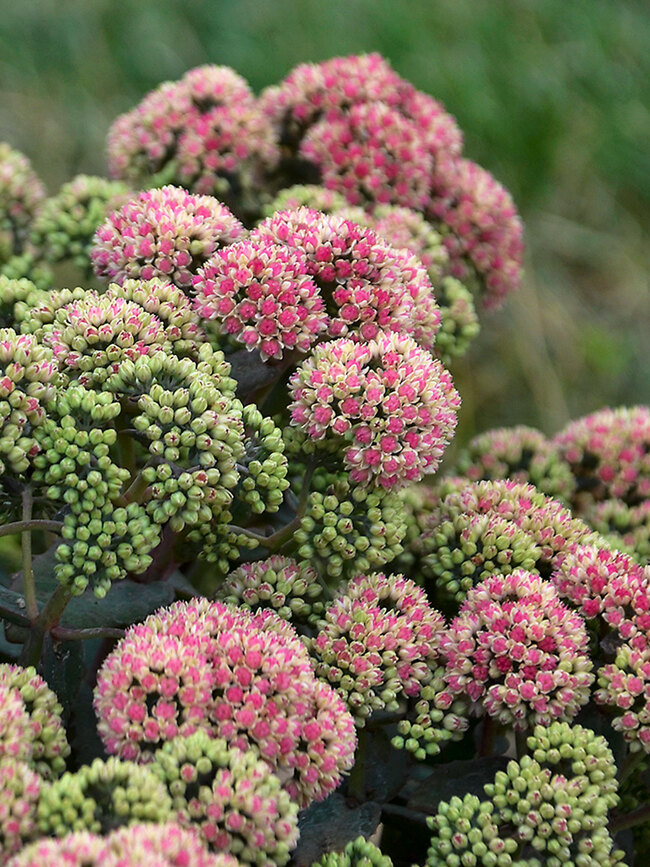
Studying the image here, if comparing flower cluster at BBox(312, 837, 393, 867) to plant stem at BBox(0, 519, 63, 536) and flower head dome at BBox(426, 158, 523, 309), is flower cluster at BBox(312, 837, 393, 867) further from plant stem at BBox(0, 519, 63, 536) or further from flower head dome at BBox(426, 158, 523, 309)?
flower head dome at BBox(426, 158, 523, 309)

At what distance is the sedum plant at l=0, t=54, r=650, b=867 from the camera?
3.94 feet

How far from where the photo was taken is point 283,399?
163 cm

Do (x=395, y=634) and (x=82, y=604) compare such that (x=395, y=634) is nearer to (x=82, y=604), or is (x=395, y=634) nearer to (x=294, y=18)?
(x=82, y=604)

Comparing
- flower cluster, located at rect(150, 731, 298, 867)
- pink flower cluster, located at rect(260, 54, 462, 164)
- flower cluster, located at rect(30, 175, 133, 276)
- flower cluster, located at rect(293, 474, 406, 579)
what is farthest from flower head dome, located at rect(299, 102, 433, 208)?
flower cluster, located at rect(150, 731, 298, 867)

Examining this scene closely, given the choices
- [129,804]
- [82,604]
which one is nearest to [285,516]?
[82,604]

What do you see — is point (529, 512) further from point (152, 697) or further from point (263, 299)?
point (152, 697)

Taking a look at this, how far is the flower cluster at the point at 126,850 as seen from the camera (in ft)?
3.24

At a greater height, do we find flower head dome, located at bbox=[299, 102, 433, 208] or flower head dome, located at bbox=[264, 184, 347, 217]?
flower head dome, located at bbox=[299, 102, 433, 208]

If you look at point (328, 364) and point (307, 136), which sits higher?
A: point (307, 136)

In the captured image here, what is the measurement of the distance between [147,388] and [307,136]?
1.03m

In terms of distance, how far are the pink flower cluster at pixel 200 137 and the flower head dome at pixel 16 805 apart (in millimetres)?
1308

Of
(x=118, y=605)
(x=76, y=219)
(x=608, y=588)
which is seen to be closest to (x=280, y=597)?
(x=118, y=605)

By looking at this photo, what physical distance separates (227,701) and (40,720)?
239 millimetres

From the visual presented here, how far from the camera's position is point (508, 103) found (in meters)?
3.96
